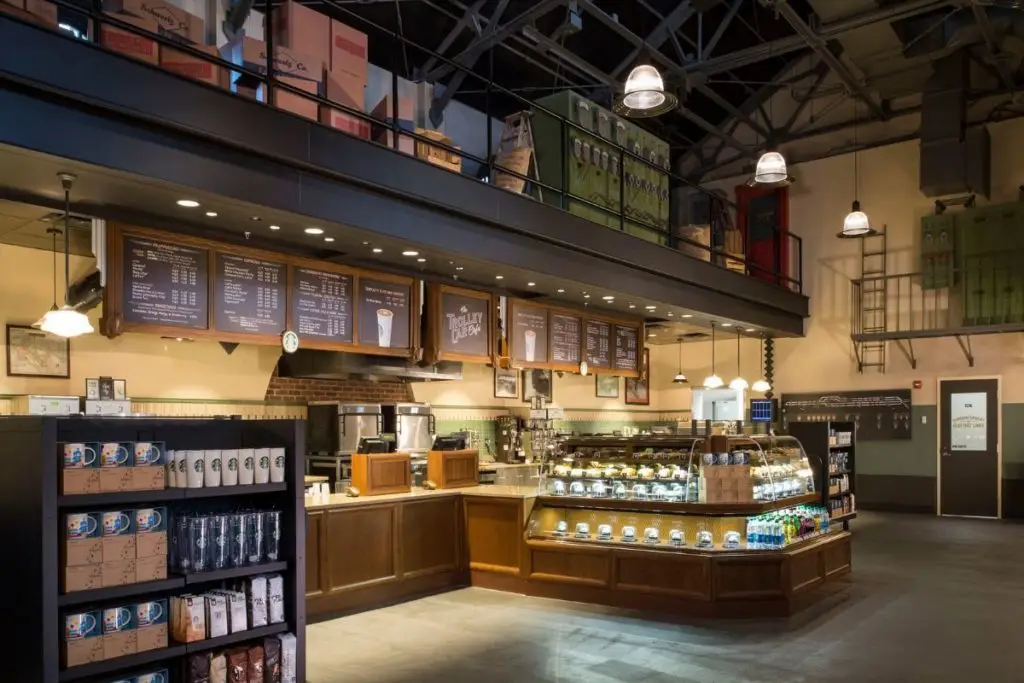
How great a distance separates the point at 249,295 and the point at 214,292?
0.31 metres

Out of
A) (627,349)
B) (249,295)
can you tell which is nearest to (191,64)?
(249,295)

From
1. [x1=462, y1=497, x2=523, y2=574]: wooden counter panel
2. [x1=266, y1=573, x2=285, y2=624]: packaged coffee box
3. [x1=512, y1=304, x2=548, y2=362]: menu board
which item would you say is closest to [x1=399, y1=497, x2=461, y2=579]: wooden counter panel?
[x1=462, y1=497, x2=523, y2=574]: wooden counter panel

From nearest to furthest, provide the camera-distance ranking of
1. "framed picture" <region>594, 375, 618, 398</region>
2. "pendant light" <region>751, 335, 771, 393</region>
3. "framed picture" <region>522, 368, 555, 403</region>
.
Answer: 1. "framed picture" <region>522, 368, 555, 403</region>
2. "pendant light" <region>751, 335, 771, 393</region>
3. "framed picture" <region>594, 375, 618, 398</region>

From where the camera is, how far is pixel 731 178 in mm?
15039

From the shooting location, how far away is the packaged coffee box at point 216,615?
3758 millimetres

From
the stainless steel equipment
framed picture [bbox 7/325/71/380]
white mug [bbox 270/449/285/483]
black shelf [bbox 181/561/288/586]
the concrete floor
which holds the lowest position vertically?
the concrete floor

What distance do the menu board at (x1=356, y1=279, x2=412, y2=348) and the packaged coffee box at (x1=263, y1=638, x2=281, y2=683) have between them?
3.31 metres

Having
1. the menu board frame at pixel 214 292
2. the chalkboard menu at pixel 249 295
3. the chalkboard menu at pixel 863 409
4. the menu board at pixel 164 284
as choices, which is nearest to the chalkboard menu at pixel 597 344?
the menu board frame at pixel 214 292

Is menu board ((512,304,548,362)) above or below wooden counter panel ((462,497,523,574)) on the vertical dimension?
above

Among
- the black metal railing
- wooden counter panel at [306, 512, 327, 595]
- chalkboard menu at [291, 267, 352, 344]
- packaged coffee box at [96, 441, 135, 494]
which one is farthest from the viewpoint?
chalkboard menu at [291, 267, 352, 344]

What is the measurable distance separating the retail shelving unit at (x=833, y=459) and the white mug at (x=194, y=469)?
7395 mm

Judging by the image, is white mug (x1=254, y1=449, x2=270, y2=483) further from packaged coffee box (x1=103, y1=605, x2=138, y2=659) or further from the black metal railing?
the black metal railing

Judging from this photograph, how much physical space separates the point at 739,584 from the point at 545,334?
3774mm

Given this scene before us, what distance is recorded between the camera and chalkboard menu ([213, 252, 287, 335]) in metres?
5.92
